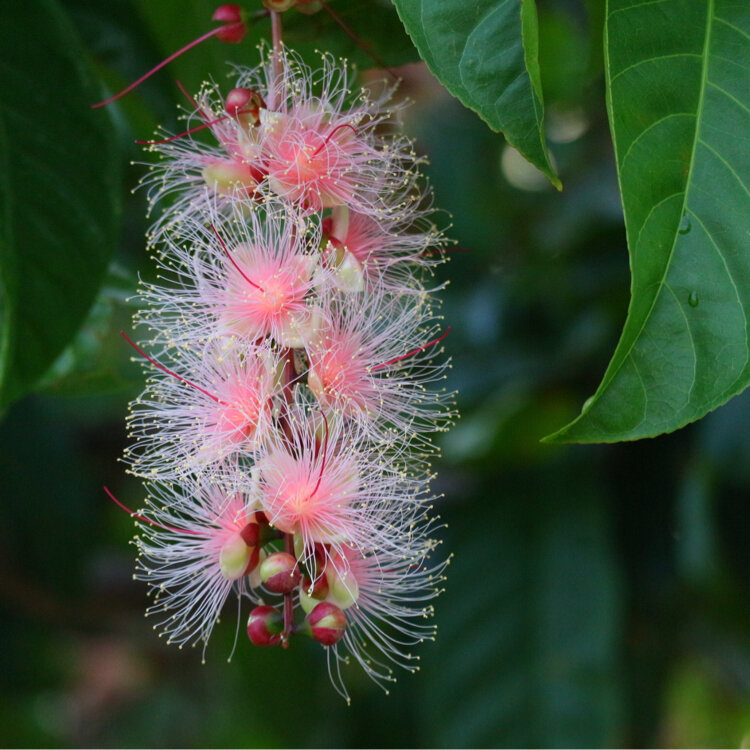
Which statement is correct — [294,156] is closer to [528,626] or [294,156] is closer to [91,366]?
[91,366]

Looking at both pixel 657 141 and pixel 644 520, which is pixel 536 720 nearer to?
pixel 644 520

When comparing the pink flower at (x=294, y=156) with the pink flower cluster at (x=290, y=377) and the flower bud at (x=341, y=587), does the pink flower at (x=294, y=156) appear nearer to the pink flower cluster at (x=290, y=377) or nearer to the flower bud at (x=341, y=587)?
the pink flower cluster at (x=290, y=377)

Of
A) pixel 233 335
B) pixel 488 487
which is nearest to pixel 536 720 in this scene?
pixel 488 487

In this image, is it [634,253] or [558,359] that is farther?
[558,359]

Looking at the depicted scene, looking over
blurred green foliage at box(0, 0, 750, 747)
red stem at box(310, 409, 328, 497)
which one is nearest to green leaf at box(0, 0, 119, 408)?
blurred green foliage at box(0, 0, 750, 747)

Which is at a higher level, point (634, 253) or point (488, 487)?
point (634, 253)

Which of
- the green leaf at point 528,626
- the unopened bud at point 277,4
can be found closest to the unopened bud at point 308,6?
the unopened bud at point 277,4

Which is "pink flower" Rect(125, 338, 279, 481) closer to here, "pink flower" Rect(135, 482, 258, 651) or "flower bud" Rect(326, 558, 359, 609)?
"pink flower" Rect(135, 482, 258, 651)
